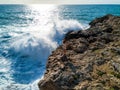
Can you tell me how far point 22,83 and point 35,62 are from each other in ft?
9.65

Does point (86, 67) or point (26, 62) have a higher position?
point (26, 62)

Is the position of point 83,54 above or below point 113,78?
above

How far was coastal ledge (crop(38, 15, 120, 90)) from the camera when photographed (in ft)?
16.6

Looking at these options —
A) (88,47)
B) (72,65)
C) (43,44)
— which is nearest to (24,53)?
(43,44)

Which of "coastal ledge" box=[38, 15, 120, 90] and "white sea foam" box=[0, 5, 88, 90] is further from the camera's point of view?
"white sea foam" box=[0, 5, 88, 90]

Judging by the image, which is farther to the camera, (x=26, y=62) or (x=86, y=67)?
(x=26, y=62)

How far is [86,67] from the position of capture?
5.62m

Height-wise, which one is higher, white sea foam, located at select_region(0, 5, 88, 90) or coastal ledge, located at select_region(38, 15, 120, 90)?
white sea foam, located at select_region(0, 5, 88, 90)

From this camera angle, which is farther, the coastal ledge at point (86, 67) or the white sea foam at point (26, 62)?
the white sea foam at point (26, 62)

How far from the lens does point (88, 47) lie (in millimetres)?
7055

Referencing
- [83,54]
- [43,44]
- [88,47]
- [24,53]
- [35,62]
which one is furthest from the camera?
[43,44]

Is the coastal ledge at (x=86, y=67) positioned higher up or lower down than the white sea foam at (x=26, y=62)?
lower down

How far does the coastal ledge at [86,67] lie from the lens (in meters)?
5.07

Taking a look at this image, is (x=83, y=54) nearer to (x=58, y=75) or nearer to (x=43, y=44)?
(x=58, y=75)
